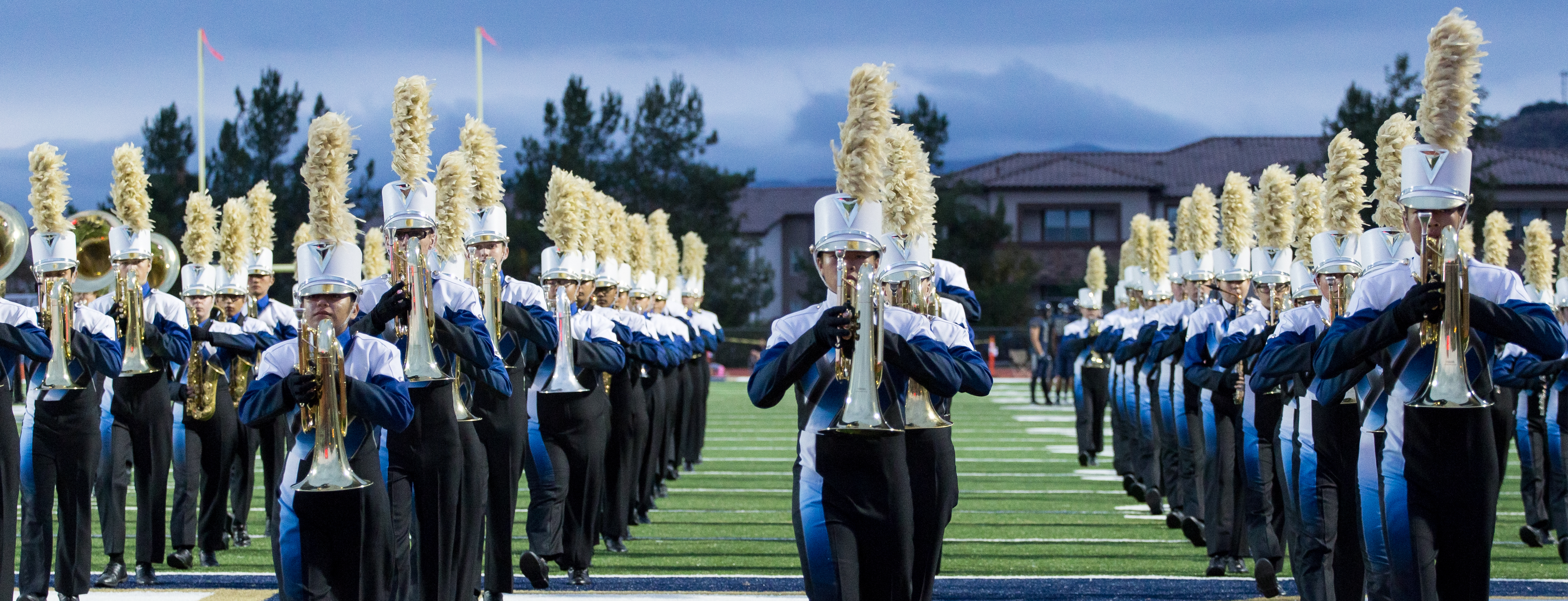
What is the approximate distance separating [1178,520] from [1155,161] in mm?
46589

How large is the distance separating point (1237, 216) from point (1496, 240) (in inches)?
148

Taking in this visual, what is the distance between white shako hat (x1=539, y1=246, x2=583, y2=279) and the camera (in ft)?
29.5

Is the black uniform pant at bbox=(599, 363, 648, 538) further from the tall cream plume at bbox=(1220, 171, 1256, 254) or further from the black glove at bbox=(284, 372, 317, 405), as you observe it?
the black glove at bbox=(284, 372, 317, 405)

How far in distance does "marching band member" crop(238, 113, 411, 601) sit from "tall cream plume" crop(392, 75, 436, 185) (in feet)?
3.58

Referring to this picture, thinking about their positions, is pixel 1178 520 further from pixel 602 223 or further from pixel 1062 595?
pixel 602 223

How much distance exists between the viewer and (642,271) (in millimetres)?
13609

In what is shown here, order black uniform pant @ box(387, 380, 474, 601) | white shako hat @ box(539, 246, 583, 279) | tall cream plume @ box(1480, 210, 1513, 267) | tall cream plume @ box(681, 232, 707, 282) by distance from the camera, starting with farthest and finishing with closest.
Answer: tall cream plume @ box(681, 232, 707, 282) → tall cream plume @ box(1480, 210, 1513, 267) → white shako hat @ box(539, 246, 583, 279) → black uniform pant @ box(387, 380, 474, 601)

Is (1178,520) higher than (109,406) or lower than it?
lower

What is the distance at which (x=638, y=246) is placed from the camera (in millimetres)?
13766

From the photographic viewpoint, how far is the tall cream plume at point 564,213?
30.7ft

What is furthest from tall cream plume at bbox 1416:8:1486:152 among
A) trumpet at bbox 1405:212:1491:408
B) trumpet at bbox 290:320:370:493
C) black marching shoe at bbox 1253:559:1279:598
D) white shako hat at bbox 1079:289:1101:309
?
white shako hat at bbox 1079:289:1101:309

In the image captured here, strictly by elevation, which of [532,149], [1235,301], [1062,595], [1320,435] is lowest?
[1062,595]

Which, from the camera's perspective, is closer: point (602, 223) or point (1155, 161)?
point (602, 223)

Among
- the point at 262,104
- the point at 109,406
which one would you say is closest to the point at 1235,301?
the point at 109,406
